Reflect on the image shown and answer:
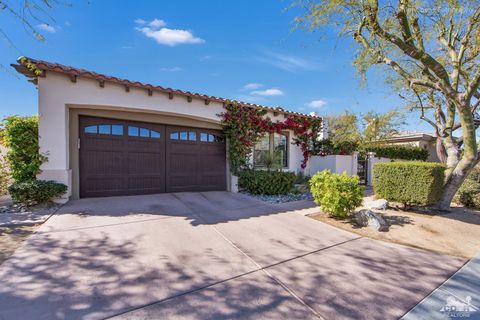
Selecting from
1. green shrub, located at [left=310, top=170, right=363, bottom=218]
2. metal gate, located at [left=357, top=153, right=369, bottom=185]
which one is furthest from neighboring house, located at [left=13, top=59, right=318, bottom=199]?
metal gate, located at [left=357, top=153, right=369, bottom=185]

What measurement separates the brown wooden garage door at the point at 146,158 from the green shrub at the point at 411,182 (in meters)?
5.21

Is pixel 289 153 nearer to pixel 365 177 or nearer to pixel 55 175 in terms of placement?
pixel 365 177

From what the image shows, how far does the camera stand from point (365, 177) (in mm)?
12156

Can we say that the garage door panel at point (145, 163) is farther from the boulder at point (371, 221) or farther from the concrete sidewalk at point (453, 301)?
the concrete sidewalk at point (453, 301)

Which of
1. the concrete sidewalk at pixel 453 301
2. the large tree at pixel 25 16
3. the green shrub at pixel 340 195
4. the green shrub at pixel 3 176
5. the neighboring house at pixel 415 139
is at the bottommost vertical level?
the concrete sidewalk at pixel 453 301

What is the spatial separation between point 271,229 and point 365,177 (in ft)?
31.8

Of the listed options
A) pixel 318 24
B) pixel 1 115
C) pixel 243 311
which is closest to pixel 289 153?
pixel 318 24

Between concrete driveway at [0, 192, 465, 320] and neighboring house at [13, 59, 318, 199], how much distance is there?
1.83 metres

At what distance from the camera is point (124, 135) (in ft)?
22.4

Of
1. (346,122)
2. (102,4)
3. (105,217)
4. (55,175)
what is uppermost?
(102,4)

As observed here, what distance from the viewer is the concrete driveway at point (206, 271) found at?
221 cm

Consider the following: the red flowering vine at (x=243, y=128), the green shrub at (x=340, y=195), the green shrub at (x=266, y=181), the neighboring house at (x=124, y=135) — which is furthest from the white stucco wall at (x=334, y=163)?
the green shrub at (x=340, y=195)

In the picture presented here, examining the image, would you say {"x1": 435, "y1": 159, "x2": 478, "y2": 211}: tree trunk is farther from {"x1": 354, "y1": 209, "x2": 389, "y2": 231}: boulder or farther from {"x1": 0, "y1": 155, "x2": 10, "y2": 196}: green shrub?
{"x1": 0, "y1": 155, "x2": 10, "y2": 196}: green shrub

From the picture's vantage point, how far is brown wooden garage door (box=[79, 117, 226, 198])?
21.1 feet
